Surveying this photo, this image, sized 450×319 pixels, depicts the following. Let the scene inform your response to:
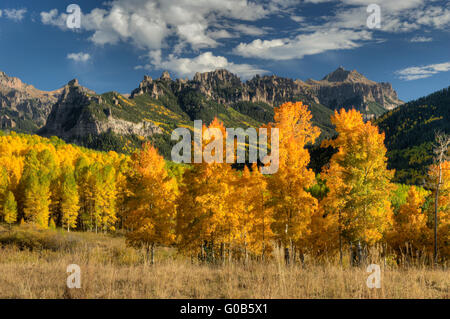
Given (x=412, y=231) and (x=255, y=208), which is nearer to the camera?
(x=255, y=208)

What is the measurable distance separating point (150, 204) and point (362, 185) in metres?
16.8

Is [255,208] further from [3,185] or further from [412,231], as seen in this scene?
[3,185]

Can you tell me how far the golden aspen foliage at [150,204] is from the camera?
23.3m

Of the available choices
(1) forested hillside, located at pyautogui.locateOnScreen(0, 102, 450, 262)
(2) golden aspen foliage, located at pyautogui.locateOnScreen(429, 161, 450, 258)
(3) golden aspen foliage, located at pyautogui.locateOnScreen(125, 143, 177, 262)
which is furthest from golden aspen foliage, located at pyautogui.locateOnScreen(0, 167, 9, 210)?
(2) golden aspen foliage, located at pyautogui.locateOnScreen(429, 161, 450, 258)

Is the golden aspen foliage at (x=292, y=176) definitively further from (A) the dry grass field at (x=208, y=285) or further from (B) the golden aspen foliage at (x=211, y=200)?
(A) the dry grass field at (x=208, y=285)

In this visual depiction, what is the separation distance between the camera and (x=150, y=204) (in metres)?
24.0

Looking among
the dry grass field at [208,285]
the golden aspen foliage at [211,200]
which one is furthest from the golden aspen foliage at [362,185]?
the dry grass field at [208,285]

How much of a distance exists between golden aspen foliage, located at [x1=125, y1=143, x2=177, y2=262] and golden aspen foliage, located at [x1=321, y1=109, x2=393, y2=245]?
12782 millimetres

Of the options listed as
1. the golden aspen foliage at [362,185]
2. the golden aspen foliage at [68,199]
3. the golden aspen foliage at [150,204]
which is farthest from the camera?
the golden aspen foliage at [68,199]

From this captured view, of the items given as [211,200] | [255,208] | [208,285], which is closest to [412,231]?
[255,208]

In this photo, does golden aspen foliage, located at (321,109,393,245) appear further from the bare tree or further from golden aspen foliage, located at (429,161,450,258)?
golden aspen foliage, located at (429,161,450,258)

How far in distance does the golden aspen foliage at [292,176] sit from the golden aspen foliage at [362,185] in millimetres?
2470
